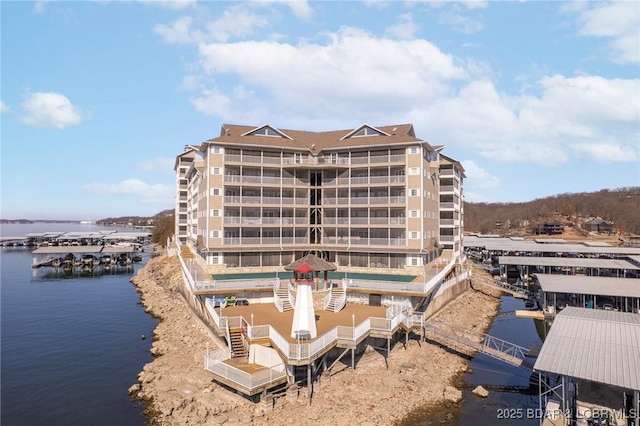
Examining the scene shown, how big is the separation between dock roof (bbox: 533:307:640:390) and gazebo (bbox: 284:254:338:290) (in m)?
14.2

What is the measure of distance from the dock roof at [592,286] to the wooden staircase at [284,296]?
94.0 feet

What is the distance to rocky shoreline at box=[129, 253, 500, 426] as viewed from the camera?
22594 millimetres

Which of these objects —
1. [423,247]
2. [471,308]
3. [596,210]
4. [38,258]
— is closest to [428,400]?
[423,247]

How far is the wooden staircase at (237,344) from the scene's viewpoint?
1049 inches

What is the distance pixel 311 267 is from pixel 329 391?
8.11 m

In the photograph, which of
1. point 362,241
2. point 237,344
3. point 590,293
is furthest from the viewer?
point 362,241

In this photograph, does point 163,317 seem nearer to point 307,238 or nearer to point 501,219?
point 307,238

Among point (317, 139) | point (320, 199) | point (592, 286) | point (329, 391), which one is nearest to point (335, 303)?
point (329, 391)

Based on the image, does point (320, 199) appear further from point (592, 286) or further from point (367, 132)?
point (592, 286)

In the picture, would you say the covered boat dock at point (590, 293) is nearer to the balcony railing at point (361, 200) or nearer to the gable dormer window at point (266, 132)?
the balcony railing at point (361, 200)

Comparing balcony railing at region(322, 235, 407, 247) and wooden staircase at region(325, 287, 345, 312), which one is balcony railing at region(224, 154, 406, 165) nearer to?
balcony railing at region(322, 235, 407, 247)

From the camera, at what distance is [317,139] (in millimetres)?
54562

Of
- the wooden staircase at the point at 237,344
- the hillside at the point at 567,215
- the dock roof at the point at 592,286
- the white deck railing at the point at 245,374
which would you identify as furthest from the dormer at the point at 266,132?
the hillside at the point at 567,215

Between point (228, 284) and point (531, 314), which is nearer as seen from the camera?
point (228, 284)
